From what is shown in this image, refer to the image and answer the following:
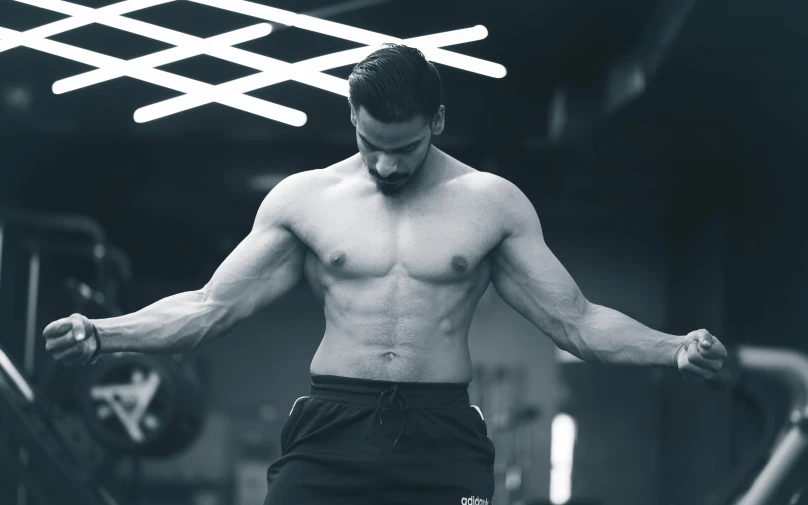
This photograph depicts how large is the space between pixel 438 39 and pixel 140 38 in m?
2.40

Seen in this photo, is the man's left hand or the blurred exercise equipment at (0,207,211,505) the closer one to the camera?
the man's left hand

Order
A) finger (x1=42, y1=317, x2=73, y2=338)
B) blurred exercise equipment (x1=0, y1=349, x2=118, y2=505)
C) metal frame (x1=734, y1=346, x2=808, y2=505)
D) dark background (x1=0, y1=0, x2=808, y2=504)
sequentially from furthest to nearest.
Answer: dark background (x1=0, y1=0, x2=808, y2=504) < blurred exercise equipment (x1=0, y1=349, x2=118, y2=505) < metal frame (x1=734, y1=346, x2=808, y2=505) < finger (x1=42, y1=317, x2=73, y2=338)

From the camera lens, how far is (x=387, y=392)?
2.00 metres

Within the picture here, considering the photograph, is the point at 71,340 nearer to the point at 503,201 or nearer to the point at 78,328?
the point at 78,328

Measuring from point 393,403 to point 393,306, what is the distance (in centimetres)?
21

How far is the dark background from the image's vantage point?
4402 mm

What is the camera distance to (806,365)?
3590mm

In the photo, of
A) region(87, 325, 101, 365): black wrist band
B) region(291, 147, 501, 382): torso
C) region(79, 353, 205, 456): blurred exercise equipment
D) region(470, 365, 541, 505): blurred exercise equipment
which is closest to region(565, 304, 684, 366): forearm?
region(291, 147, 501, 382): torso

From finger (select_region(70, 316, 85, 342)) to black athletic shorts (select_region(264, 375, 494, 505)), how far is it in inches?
19.3

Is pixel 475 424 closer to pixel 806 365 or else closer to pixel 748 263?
pixel 806 365

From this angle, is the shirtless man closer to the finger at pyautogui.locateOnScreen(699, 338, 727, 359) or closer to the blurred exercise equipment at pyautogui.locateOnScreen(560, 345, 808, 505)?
the finger at pyautogui.locateOnScreen(699, 338, 727, 359)

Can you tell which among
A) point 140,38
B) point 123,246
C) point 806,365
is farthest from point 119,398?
point 123,246

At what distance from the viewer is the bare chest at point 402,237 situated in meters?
2.07

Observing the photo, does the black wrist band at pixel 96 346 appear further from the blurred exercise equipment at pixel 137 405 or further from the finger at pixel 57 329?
the blurred exercise equipment at pixel 137 405
